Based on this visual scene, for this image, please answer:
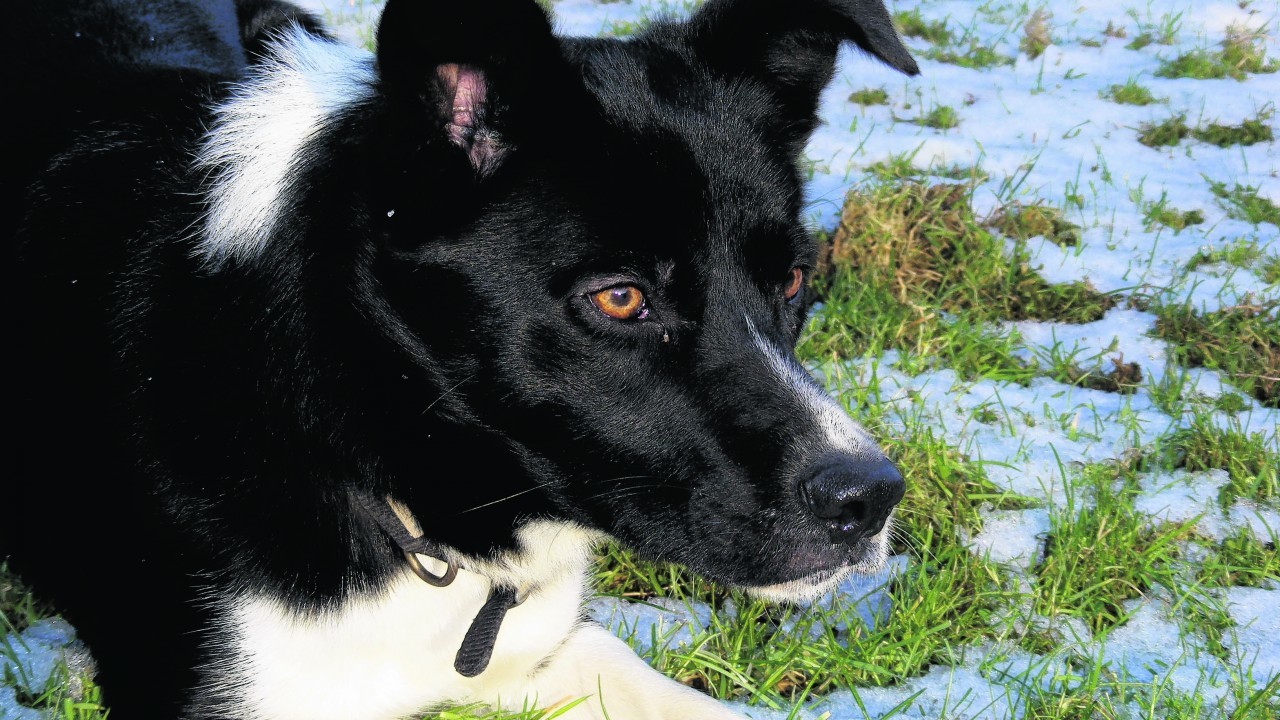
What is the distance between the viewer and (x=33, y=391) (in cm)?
267

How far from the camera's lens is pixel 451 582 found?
2428 mm

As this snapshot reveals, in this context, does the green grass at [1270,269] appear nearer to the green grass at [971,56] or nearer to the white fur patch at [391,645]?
the green grass at [971,56]

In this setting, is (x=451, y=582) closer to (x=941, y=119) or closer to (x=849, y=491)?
(x=849, y=491)

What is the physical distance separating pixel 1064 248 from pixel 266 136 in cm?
329

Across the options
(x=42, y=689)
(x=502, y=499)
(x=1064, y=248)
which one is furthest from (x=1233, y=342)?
(x=42, y=689)

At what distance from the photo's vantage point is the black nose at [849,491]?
6.87 ft

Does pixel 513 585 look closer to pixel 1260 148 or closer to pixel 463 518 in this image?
pixel 463 518

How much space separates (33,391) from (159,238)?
23.3 inches

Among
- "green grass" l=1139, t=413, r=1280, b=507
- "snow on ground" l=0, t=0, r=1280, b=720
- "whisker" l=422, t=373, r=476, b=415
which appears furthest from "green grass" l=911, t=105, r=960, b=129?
"whisker" l=422, t=373, r=476, b=415

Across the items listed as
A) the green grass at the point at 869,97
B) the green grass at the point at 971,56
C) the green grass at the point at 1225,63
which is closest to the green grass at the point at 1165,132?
the green grass at the point at 1225,63

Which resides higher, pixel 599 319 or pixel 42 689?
pixel 599 319

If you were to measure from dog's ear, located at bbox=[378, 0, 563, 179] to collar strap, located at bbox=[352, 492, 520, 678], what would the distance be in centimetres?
71

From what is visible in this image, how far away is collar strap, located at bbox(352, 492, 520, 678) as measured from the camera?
2307 mm

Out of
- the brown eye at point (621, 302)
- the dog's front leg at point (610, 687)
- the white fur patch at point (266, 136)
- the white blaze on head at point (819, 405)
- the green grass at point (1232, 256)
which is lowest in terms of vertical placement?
the green grass at point (1232, 256)
